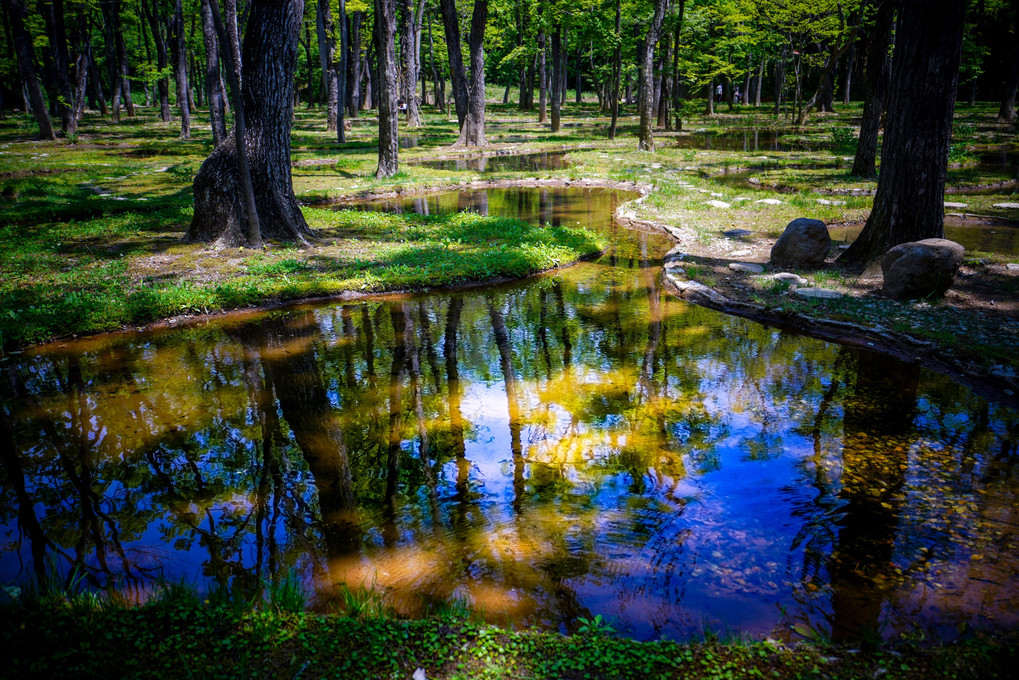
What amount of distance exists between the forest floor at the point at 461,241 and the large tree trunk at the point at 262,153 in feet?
2.26

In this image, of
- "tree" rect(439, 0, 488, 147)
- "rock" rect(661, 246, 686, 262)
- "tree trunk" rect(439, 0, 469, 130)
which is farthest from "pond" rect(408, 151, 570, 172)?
"rock" rect(661, 246, 686, 262)

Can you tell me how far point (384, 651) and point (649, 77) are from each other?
2318 centimetres

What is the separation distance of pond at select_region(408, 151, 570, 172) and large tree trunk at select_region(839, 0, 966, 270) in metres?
13.4

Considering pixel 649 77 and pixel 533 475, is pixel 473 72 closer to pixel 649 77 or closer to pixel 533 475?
pixel 649 77

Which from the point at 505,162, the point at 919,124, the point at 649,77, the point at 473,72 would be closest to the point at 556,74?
the point at 473,72

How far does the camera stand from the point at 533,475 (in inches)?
196

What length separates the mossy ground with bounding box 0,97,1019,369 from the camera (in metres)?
8.03

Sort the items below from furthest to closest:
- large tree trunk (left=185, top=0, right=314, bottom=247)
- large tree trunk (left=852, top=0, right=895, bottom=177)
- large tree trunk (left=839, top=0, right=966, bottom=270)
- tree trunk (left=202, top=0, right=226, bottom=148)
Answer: tree trunk (left=202, top=0, right=226, bottom=148) → large tree trunk (left=852, top=0, right=895, bottom=177) → large tree trunk (left=185, top=0, right=314, bottom=247) → large tree trunk (left=839, top=0, right=966, bottom=270)

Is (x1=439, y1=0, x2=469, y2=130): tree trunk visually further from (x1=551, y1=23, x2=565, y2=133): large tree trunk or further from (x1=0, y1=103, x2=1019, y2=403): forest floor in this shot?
(x1=551, y1=23, x2=565, y2=133): large tree trunk

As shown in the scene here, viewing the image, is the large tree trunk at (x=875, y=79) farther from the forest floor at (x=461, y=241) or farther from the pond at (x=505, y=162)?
the pond at (x=505, y=162)


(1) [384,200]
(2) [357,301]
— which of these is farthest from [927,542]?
(1) [384,200]

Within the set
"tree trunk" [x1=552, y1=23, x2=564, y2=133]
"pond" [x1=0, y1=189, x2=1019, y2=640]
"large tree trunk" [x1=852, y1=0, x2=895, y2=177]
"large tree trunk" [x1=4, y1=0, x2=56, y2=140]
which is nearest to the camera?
"pond" [x1=0, y1=189, x2=1019, y2=640]

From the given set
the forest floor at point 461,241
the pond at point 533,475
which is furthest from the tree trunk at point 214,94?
the pond at point 533,475

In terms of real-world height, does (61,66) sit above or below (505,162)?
above
